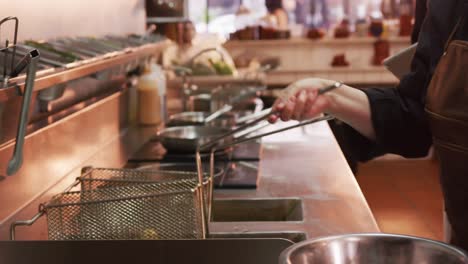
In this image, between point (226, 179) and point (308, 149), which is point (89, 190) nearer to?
point (226, 179)

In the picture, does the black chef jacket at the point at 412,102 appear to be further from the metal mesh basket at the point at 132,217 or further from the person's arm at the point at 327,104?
the metal mesh basket at the point at 132,217

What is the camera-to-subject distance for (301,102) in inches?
80.6

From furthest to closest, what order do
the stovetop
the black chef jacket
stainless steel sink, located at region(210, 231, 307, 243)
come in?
the stovetop < the black chef jacket < stainless steel sink, located at region(210, 231, 307, 243)

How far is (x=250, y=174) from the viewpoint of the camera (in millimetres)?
2621

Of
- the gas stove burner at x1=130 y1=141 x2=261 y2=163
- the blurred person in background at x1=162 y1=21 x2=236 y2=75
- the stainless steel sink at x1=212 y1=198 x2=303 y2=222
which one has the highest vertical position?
the blurred person in background at x1=162 y1=21 x2=236 y2=75

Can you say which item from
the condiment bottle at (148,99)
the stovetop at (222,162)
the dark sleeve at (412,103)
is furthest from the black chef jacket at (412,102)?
the condiment bottle at (148,99)

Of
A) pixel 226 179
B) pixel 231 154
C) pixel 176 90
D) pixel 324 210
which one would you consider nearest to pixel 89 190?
pixel 324 210

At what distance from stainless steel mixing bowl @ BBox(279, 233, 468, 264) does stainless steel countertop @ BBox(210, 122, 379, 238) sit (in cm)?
49

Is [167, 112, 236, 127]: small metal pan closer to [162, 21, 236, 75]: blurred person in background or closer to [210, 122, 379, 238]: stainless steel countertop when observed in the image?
[210, 122, 379, 238]: stainless steel countertop

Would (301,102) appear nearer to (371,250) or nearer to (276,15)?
(371,250)

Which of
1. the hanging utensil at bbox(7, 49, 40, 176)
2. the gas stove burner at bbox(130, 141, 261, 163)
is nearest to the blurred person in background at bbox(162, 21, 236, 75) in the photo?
the gas stove burner at bbox(130, 141, 261, 163)

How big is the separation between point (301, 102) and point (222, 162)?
87cm

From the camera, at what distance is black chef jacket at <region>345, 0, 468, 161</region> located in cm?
200

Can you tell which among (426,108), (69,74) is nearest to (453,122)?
(426,108)
